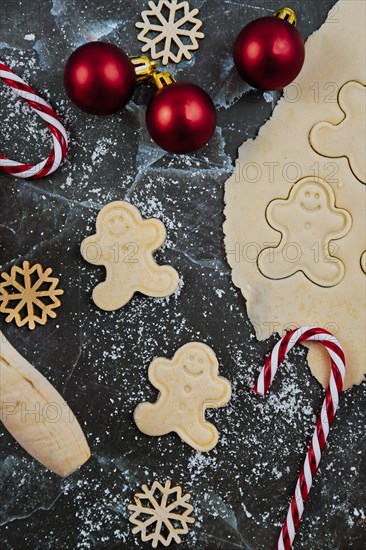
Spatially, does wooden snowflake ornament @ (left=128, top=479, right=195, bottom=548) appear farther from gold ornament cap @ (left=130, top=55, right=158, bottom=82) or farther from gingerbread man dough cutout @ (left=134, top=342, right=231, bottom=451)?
gold ornament cap @ (left=130, top=55, right=158, bottom=82)

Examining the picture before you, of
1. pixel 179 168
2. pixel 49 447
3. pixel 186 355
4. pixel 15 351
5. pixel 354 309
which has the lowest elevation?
pixel 49 447

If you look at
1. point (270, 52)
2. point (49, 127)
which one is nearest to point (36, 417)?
point (49, 127)

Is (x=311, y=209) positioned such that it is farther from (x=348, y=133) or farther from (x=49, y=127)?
(x=49, y=127)

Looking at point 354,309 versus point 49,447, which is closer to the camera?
point 49,447

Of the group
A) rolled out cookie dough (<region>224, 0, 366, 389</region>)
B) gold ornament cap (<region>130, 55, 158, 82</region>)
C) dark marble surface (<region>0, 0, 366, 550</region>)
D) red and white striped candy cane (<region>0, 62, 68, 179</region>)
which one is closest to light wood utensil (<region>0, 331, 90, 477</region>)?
dark marble surface (<region>0, 0, 366, 550</region>)

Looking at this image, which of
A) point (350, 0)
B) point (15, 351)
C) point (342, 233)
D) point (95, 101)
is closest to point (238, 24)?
point (350, 0)

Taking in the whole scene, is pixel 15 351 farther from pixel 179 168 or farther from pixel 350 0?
pixel 350 0
